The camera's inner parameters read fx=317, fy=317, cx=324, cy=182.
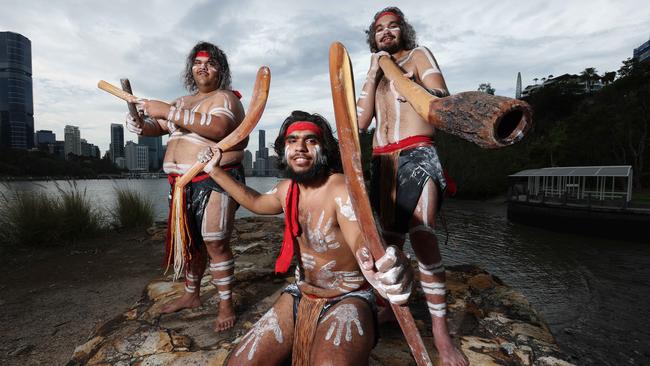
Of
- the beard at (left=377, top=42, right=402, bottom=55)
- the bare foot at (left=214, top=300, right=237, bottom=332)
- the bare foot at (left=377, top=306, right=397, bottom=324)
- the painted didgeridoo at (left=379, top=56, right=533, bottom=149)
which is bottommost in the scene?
the bare foot at (left=214, top=300, right=237, bottom=332)

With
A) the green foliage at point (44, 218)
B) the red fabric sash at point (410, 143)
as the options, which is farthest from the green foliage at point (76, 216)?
the red fabric sash at point (410, 143)

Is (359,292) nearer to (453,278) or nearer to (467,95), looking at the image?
(467,95)

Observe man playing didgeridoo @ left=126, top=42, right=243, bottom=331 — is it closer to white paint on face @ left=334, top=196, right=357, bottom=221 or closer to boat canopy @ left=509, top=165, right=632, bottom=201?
white paint on face @ left=334, top=196, right=357, bottom=221

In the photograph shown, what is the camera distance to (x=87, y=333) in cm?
344

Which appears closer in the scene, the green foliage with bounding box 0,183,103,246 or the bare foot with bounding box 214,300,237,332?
the bare foot with bounding box 214,300,237,332

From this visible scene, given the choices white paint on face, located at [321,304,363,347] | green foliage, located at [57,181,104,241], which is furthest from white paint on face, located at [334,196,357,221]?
green foliage, located at [57,181,104,241]

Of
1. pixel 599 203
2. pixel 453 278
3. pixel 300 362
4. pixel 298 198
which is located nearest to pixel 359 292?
pixel 300 362

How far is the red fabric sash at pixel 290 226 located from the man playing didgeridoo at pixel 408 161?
60 cm

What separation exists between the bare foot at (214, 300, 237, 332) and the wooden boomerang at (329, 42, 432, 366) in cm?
174

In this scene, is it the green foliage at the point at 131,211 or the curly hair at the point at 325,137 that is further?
the green foliage at the point at 131,211

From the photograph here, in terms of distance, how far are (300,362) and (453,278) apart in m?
2.88

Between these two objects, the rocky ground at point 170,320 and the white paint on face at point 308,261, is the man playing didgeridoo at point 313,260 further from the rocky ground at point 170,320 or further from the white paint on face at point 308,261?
the rocky ground at point 170,320

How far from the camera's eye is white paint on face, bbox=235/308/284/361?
168 centimetres

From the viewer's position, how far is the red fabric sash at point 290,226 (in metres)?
1.94
